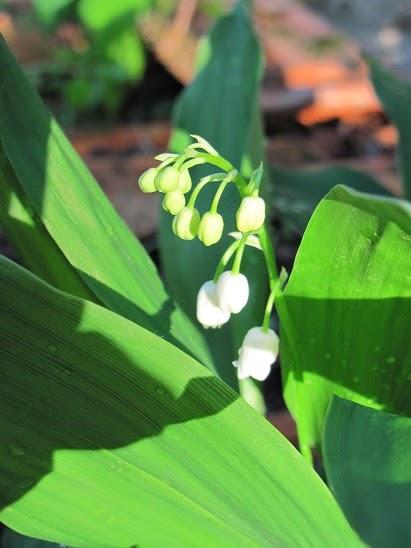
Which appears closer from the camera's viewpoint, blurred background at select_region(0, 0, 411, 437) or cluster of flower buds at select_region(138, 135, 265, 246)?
cluster of flower buds at select_region(138, 135, 265, 246)

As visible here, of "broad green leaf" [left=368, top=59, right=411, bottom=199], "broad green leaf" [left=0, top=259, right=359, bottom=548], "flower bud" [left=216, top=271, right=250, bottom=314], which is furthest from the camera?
"broad green leaf" [left=368, top=59, right=411, bottom=199]

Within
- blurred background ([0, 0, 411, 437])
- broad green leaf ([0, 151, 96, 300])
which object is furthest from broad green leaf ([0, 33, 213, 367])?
blurred background ([0, 0, 411, 437])

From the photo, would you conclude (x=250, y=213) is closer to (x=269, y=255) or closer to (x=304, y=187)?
(x=269, y=255)

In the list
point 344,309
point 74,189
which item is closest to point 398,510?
point 344,309

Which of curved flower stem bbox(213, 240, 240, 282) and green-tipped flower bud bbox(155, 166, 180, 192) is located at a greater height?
green-tipped flower bud bbox(155, 166, 180, 192)

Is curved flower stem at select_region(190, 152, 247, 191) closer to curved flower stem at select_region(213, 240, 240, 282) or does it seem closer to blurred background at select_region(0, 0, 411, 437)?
curved flower stem at select_region(213, 240, 240, 282)

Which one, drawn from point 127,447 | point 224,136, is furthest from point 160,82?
point 127,447

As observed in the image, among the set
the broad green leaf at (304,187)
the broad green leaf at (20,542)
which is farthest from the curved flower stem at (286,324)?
the broad green leaf at (304,187)
